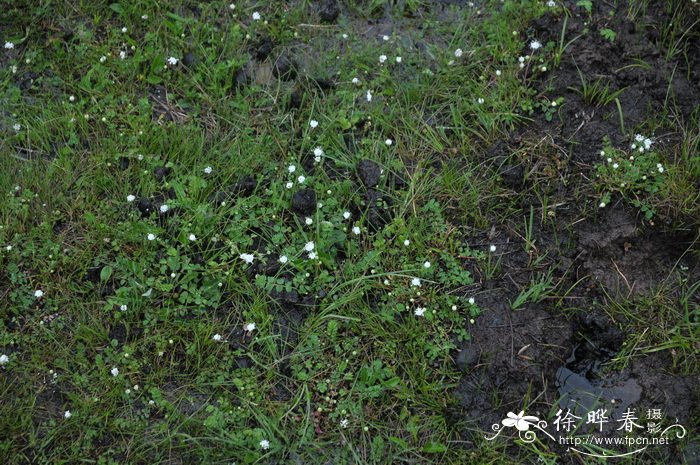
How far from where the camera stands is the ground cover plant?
3.13 metres

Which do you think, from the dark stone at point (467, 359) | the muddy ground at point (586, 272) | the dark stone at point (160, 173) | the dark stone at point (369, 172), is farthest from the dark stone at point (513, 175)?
the dark stone at point (160, 173)

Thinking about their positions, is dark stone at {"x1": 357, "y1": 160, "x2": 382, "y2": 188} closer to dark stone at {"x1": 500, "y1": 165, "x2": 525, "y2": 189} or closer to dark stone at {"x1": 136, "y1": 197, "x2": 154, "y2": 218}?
dark stone at {"x1": 500, "y1": 165, "x2": 525, "y2": 189}

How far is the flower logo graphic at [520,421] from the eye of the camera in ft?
10.1

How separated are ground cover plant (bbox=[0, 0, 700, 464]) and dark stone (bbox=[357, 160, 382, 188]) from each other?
2 centimetres

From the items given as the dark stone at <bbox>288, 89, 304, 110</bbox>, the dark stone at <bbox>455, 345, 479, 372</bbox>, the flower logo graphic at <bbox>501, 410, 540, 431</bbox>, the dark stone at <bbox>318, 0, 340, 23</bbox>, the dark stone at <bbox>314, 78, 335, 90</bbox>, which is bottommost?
the flower logo graphic at <bbox>501, 410, 540, 431</bbox>

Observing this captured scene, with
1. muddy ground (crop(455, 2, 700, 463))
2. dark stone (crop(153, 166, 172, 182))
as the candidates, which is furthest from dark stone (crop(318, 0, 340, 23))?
dark stone (crop(153, 166, 172, 182))

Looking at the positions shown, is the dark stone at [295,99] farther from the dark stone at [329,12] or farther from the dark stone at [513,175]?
the dark stone at [513,175]

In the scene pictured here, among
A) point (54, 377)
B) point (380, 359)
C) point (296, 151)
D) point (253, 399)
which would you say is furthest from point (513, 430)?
point (54, 377)

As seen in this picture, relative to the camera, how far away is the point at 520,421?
10.1 ft

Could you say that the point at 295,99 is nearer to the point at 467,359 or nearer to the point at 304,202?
the point at 304,202

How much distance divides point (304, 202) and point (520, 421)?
1.62 meters

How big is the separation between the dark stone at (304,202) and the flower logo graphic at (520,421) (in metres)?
1.53

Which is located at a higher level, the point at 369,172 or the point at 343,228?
the point at 369,172

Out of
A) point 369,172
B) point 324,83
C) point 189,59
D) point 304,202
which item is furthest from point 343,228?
point 189,59
